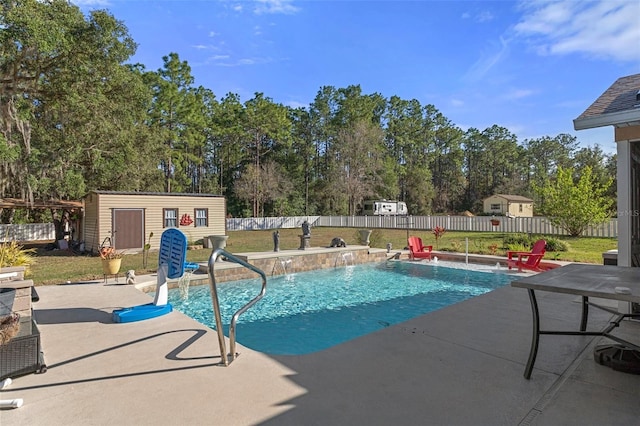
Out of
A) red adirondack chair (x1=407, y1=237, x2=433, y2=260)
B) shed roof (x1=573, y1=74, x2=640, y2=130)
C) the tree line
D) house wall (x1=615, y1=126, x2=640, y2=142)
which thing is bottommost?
red adirondack chair (x1=407, y1=237, x2=433, y2=260)

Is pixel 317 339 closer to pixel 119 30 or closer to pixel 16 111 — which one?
pixel 16 111

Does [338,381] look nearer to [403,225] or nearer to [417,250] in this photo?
[417,250]

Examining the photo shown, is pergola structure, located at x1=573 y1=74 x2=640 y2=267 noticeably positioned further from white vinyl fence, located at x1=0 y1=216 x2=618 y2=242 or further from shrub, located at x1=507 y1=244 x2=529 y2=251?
white vinyl fence, located at x1=0 y1=216 x2=618 y2=242

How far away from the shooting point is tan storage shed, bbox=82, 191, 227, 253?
1266cm

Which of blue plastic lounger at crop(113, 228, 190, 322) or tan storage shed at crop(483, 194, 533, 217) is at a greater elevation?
tan storage shed at crop(483, 194, 533, 217)

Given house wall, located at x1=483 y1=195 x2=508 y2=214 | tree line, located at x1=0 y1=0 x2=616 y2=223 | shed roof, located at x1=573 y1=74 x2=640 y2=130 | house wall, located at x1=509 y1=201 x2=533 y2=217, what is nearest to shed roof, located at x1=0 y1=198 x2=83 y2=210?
tree line, located at x1=0 y1=0 x2=616 y2=223

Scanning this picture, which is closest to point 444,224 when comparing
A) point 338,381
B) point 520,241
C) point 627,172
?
point 520,241

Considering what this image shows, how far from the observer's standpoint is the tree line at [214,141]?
480 inches

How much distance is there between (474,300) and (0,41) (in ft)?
46.6

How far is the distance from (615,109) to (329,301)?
534 cm

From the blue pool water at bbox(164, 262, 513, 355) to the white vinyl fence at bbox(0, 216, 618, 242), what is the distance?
18.9 feet

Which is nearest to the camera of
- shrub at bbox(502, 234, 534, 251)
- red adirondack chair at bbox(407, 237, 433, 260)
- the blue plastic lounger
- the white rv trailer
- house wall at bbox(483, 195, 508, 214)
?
the blue plastic lounger

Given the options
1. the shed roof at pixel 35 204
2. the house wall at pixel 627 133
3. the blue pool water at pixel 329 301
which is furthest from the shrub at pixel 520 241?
the shed roof at pixel 35 204

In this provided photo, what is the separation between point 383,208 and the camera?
99.1 feet
